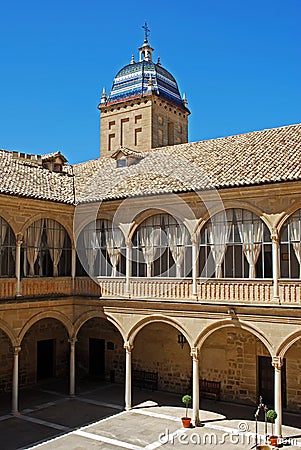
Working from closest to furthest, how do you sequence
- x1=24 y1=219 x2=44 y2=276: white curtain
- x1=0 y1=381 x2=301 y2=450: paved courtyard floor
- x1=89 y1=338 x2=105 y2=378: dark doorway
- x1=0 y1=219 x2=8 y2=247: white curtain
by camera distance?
1. x1=0 y1=381 x2=301 y2=450: paved courtyard floor
2. x1=0 y1=219 x2=8 y2=247: white curtain
3. x1=24 y1=219 x2=44 y2=276: white curtain
4. x1=89 y1=338 x2=105 y2=378: dark doorway

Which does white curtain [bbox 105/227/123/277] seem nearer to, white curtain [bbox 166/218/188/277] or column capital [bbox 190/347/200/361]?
white curtain [bbox 166/218/188/277]

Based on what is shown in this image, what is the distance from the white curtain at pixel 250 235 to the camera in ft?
56.0

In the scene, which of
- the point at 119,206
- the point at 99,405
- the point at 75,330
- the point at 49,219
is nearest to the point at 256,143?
the point at 119,206

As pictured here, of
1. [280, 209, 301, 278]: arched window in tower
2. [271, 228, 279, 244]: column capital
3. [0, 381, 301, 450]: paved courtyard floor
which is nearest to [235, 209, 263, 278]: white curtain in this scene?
[271, 228, 279, 244]: column capital

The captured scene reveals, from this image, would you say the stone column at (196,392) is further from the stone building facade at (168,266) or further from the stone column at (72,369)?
the stone column at (72,369)

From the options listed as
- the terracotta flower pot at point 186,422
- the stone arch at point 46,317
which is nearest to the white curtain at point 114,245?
the stone arch at point 46,317

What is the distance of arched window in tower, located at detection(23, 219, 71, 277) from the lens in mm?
19719

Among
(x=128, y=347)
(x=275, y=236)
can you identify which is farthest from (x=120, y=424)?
(x=275, y=236)

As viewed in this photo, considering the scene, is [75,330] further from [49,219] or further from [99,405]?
[49,219]

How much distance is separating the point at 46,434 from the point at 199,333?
19.5ft

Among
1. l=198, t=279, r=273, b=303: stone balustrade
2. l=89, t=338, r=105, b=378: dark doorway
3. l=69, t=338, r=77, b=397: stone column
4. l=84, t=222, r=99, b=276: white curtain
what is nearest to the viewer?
l=198, t=279, r=273, b=303: stone balustrade

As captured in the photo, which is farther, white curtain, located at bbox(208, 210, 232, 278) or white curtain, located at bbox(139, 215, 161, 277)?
white curtain, located at bbox(139, 215, 161, 277)

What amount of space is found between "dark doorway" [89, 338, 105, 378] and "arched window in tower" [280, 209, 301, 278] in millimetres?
10477

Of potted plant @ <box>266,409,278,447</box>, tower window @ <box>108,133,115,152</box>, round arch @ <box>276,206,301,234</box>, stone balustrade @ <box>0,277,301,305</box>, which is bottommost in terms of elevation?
potted plant @ <box>266,409,278,447</box>
